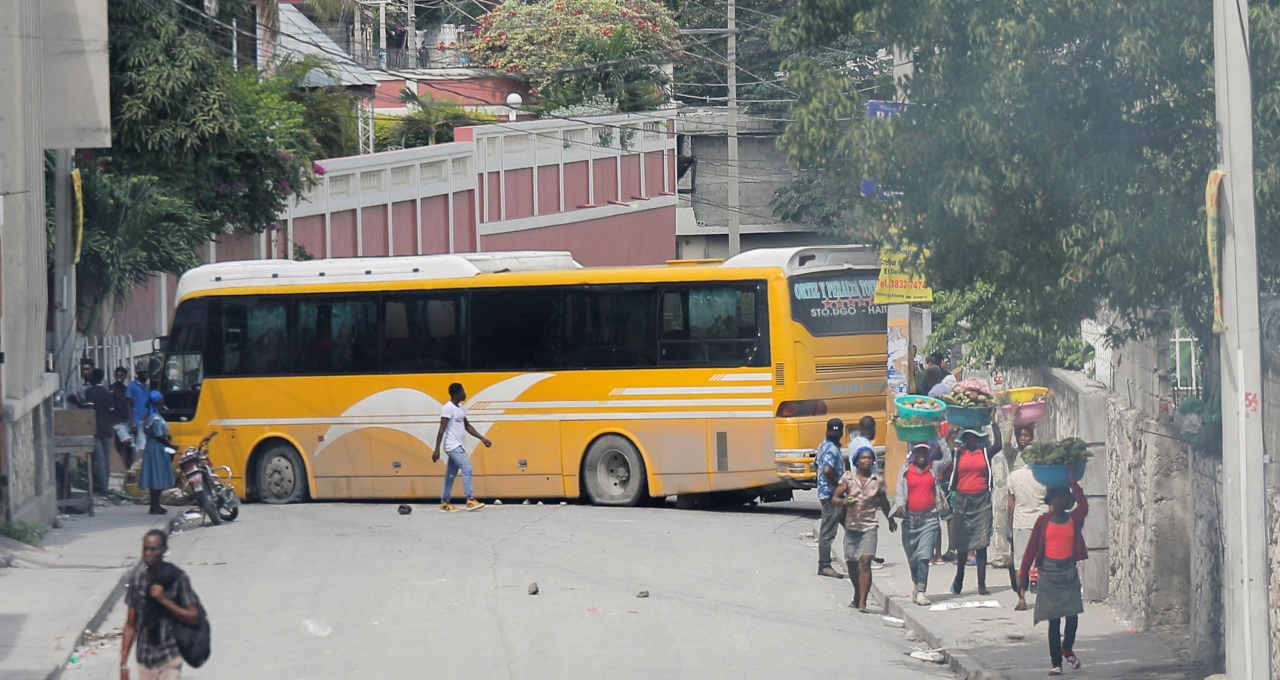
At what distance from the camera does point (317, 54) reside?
47.0m

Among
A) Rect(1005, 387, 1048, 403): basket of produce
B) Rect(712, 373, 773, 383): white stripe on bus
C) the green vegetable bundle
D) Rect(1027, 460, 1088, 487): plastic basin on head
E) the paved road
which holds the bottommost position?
the paved road

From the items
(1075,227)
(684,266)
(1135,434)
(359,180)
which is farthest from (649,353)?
(359,180)

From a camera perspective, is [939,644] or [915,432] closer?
[939,644]

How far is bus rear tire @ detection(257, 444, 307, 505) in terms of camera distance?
23.8 metres

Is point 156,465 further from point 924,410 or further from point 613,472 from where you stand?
point 924,410

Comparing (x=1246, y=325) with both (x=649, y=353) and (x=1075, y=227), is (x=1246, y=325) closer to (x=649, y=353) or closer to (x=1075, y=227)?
(x=1075, y=227)

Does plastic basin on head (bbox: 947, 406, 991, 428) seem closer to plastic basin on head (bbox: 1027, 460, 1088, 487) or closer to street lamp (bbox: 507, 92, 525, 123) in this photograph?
plastic basin on head (bbox: 1027, 460, 1088, 487)

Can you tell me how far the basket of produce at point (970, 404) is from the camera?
1473 centimetres

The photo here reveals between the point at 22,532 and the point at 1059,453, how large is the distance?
1099 centimetres

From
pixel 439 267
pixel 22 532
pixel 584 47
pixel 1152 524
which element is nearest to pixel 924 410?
pixel 1152 524

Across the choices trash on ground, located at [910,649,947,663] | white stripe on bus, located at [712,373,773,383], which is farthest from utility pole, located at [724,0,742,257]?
trash on ground, located at [910,649,947,663]

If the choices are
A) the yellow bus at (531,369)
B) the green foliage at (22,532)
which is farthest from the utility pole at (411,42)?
the green foliage at (22,532)

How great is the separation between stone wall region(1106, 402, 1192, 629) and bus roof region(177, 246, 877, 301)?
27.1 feet

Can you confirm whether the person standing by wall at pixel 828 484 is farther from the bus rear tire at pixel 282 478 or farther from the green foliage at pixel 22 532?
the bus rear tire at pixel 282 478
